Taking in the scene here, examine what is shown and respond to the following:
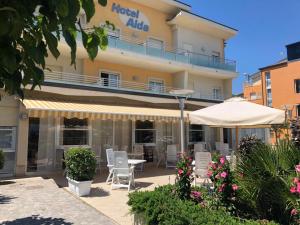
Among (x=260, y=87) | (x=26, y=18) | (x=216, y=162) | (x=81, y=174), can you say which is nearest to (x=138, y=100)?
(x=81, y=174)

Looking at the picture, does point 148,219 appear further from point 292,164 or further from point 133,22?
point 133,22

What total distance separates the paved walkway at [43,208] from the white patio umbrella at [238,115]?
5416mm

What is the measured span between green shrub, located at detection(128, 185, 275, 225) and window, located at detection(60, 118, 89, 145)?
12.0 metres

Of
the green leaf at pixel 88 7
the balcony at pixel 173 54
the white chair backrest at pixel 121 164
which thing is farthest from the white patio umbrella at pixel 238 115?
the balcony at pixel 173 54

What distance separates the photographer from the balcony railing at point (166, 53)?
76.5 ft

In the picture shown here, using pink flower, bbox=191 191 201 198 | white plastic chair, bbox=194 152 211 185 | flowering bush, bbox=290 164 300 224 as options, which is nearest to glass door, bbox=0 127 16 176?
white plastic chair, bbox=194 152 211 185

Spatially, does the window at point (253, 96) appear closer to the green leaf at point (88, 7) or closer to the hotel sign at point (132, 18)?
the hotel sign at point (132, 18)

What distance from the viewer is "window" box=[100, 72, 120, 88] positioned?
2371cm

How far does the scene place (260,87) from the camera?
6462cm

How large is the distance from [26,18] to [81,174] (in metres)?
10.1

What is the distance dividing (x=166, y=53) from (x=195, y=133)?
8.04m

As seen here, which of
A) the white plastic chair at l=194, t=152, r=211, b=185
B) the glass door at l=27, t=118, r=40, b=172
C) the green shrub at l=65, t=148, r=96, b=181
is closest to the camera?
the green shrub at l=65, t=148, r=96, b=181

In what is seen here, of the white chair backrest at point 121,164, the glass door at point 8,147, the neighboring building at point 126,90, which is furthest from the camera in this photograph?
the neighboring building at point 126,90

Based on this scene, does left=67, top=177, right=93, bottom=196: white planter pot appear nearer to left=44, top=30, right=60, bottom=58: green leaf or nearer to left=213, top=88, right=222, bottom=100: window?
left=44, top=30, right=60, bottom=58: green leaf
